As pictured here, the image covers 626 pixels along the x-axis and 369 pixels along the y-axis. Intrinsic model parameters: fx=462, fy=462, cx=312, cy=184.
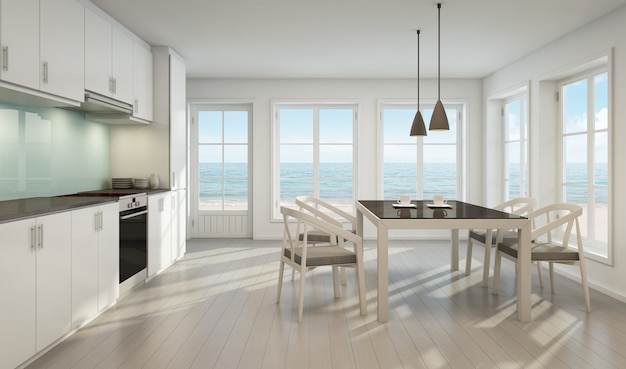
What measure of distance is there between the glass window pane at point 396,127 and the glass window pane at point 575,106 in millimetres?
2439

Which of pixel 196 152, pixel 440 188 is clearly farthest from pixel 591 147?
pixel 196 152

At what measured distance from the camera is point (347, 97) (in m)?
7.07

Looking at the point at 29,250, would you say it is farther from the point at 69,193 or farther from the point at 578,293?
the point at 578,293

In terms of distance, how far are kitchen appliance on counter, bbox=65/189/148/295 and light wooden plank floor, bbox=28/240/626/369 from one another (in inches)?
5.9

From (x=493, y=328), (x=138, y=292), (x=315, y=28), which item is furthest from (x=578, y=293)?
A: (x=138, y=292)

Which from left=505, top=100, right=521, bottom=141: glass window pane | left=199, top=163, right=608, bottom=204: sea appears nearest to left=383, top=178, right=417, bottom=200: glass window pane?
left=199, top=163, right=608, bottom=204: sea

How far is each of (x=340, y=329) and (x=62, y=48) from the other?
2.82 metres

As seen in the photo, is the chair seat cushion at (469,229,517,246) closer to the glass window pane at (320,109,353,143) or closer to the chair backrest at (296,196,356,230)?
the chair backrest at (296,196,356,230)

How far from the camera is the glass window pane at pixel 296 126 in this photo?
7.25 meters

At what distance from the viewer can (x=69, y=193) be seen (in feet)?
14.0

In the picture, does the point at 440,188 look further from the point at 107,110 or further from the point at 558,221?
the point at 107,110

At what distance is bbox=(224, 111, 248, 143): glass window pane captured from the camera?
7258mm

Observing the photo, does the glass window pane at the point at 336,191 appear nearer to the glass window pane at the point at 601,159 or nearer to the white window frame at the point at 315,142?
the white window frame at the point at 315,142

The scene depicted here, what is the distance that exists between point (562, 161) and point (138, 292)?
A: 4.67 m
